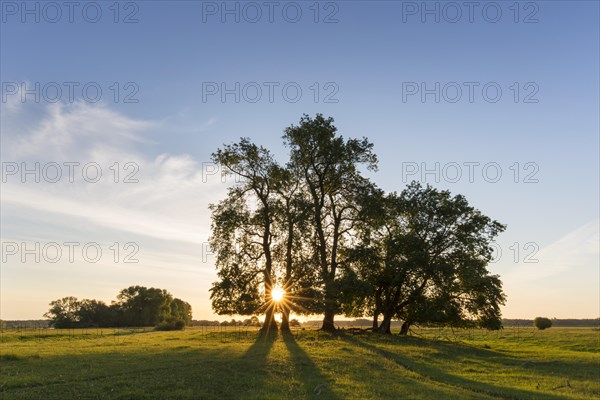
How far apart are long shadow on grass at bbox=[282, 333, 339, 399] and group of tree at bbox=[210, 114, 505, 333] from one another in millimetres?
16940

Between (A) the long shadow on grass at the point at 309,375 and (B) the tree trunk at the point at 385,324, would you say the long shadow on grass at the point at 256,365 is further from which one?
(B) the tree trunk at the point at 385,324

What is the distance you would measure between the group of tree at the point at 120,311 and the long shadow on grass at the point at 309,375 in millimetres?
90171

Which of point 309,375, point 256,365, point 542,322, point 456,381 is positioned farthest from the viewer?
point 542,322

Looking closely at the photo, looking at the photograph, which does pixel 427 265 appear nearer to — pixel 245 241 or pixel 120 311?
pixel 245 241

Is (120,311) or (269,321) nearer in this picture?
(269,321)

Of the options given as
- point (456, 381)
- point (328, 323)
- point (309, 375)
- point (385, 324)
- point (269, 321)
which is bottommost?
point (385, 324)

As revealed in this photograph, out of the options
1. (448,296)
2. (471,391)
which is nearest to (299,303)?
(448,296)

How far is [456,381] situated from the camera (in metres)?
27.5

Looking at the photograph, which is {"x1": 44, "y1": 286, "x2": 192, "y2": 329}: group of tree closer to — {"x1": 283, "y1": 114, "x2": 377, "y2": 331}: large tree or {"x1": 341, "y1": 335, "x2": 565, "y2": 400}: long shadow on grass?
{"x1": 283, "y1": 114, "x2": 377, "y2": 331}: large tree

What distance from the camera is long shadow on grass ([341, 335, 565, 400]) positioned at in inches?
939

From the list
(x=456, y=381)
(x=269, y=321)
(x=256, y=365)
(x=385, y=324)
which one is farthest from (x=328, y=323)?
(x=456, y=381)

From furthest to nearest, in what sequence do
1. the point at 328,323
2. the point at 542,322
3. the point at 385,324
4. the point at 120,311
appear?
the point at 120,311 → the point at 542,322 → the point at 385,324 → the point at 328,323

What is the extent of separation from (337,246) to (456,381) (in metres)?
31.7

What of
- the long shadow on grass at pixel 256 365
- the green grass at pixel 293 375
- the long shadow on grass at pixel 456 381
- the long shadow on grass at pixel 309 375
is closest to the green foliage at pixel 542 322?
the green grass at pixel 293 375
